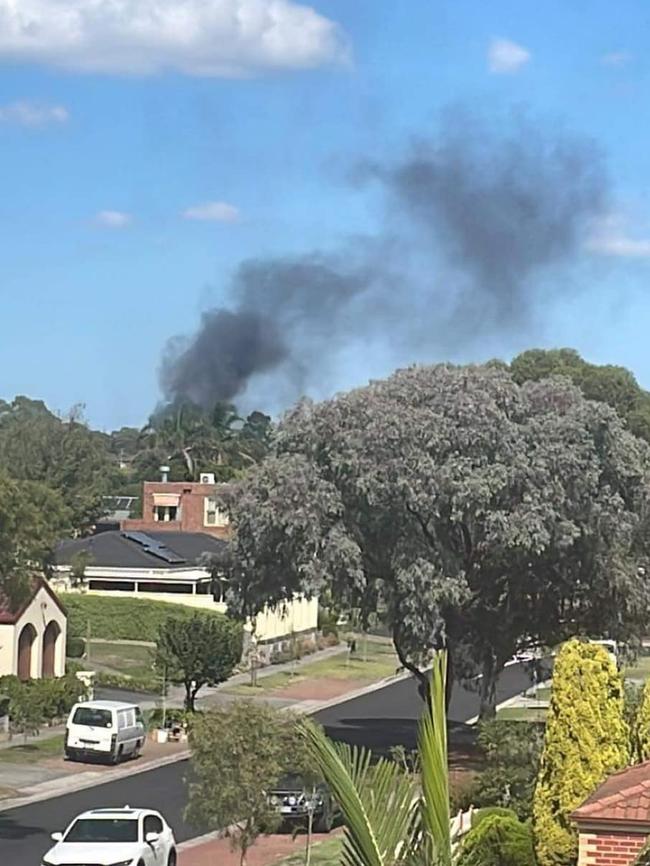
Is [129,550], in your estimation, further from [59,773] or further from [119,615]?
[59,773]

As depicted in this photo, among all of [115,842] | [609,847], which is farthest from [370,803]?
[115,842]

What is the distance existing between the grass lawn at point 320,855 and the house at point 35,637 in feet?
70.0

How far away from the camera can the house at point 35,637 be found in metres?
49.0

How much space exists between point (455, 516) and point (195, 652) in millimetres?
11135

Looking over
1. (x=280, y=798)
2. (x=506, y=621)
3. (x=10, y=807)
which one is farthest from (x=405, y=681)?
(x=280, y=798)

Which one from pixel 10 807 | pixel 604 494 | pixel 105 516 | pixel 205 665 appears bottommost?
pixel 10 807

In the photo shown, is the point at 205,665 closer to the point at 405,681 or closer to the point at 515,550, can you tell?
the point at 515,550

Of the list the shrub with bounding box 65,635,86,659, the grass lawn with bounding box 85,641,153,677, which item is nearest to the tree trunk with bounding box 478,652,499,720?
the grass lawn with bounding box 85,641,153,677

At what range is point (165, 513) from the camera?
9062 centimetres

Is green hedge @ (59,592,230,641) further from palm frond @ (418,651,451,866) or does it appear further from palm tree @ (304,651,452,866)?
palm frond @ (418,651,451,866)

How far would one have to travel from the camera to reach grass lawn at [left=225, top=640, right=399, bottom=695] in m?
56.8

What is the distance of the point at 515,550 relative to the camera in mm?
38594

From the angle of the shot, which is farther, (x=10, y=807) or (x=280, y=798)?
(x=10, y=807)

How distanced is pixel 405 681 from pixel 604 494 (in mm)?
23135
